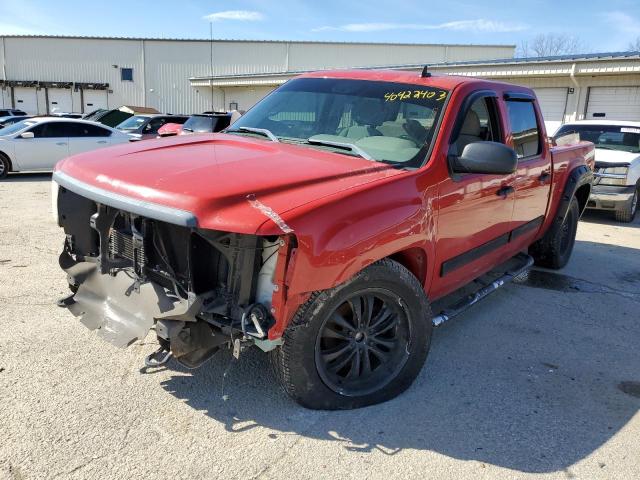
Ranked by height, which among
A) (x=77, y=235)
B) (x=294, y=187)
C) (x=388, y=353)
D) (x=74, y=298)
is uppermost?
(x=294, y=187)

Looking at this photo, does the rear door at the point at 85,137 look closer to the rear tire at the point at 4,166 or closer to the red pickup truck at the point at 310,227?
the rear tire at the point at 4,166

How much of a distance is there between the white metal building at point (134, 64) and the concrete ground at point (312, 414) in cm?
3675

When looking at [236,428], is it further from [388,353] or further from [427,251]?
[427,251]

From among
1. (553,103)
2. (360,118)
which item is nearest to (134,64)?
(553,103)

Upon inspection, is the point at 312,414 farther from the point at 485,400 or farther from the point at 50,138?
the point at 50,138

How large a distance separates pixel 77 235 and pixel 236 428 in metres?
1.58

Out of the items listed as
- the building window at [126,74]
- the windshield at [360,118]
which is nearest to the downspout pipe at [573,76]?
the windshield at [360,118]

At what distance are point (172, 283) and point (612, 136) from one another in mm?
10257

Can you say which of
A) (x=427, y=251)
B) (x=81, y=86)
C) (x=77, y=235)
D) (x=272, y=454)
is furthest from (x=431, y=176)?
(x=81, y=86)

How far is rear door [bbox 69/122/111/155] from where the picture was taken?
527 inches

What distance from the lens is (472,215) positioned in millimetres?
3723

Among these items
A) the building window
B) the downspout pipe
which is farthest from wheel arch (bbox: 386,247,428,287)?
the building window

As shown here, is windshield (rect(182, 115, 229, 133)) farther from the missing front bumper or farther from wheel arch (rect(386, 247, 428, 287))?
wheel arch (rect(386, 247, 428, 287))

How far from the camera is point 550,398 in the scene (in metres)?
3.39
